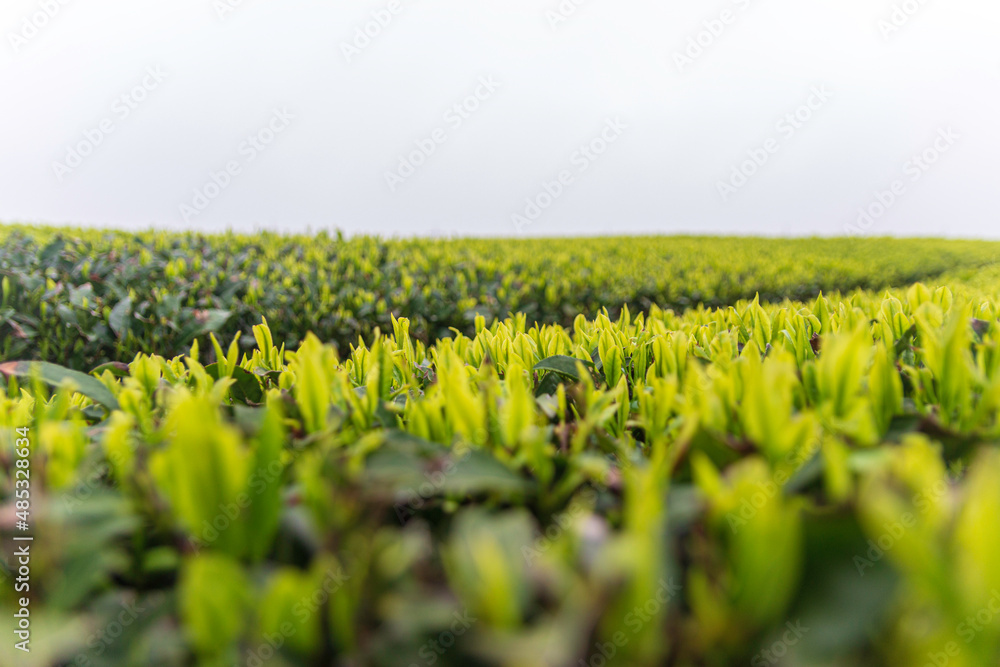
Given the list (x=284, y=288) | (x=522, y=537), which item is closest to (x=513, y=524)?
(x=522, y=537)

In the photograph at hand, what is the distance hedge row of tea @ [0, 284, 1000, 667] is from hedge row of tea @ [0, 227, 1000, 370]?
3536 millimetres

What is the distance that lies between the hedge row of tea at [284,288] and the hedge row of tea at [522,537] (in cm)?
354

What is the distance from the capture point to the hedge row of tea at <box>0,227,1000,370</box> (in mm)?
4723

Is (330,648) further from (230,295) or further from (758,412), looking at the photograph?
(230,295)

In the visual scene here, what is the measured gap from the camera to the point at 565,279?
687 centimetres

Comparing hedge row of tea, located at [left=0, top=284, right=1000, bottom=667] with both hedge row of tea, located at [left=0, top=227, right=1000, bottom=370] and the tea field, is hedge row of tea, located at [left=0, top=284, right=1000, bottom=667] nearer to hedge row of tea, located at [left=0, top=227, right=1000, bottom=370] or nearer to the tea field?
the tea field

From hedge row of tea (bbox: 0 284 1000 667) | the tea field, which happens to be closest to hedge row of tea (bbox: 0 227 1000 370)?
the tea field

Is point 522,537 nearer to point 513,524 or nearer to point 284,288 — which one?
point 513,524

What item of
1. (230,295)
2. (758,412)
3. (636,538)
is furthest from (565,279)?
(636,538)

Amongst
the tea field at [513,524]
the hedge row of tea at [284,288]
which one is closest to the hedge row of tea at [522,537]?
the tea field at [513,524]

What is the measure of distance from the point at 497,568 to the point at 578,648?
136 mm

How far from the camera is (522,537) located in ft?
2.65

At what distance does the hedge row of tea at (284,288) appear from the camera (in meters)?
4.72

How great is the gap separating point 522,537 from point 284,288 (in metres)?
5.43
